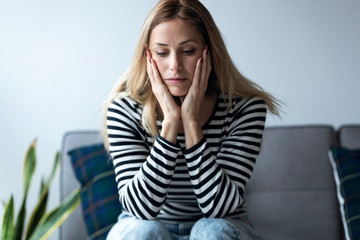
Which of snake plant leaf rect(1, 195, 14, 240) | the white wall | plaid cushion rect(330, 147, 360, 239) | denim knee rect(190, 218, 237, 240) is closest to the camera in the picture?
denim knee rect(190, 218, 237, 240)

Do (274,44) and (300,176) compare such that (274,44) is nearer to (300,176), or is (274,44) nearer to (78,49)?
(300,176)

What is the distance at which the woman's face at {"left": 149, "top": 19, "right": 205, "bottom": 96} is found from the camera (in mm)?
1450

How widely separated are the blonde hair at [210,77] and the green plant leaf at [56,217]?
489 mm

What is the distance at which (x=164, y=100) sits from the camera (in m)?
1.51

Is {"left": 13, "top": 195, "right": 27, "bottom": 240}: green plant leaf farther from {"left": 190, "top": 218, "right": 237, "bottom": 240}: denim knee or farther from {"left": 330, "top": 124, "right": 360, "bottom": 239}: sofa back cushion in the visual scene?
{"left": 330, "top": 124, "right": 360, "bottom": 239}: sofa back cushion

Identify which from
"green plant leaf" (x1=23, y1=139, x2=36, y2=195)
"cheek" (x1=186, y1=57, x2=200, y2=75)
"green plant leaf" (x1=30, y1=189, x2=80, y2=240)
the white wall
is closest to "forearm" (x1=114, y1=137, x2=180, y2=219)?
"cheek" (x1=186, y1=57, x2=200, y2=75)

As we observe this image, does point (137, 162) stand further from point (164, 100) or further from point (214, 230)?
point (214, 230)

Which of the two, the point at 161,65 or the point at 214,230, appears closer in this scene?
the point at 214,230

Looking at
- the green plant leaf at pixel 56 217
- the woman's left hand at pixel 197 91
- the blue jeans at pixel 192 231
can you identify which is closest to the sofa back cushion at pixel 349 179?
the blue jeans at pixel 192 231

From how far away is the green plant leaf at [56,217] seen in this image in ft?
6.73

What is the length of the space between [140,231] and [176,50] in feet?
1.72

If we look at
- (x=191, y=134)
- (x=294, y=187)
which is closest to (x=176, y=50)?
(x=191, y=134)

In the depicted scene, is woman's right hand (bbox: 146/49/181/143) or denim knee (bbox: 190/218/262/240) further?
woman's right hand (bbox: 146/49/181/143)

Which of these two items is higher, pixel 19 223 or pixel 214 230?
pixel 214 230
